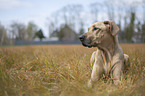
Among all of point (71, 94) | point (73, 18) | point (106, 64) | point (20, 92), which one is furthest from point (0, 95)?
point (73, 18)

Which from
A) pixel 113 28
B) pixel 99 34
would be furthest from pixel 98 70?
pixel 113 28

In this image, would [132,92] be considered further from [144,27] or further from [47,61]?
[144,27]

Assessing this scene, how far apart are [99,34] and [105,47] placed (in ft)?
0.87

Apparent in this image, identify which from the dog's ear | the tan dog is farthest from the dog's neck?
the dog's ear

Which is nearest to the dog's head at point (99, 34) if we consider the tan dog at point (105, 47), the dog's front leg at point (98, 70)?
the tan dog at point (105, 47)

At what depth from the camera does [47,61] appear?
10.0ft

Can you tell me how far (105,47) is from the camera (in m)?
2.20

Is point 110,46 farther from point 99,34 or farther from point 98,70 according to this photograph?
point 98,70

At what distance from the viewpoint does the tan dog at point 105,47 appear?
2102 mm

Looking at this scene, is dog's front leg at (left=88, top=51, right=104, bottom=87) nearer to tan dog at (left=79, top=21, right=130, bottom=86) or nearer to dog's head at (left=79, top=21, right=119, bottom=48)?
tan dog at (left=79, top=21, right=130, bottom=86)

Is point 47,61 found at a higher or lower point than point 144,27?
lower

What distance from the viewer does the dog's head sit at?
2090 mm

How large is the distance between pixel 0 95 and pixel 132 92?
5.93ft

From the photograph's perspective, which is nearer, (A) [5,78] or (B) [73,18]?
(A) [5,78]
